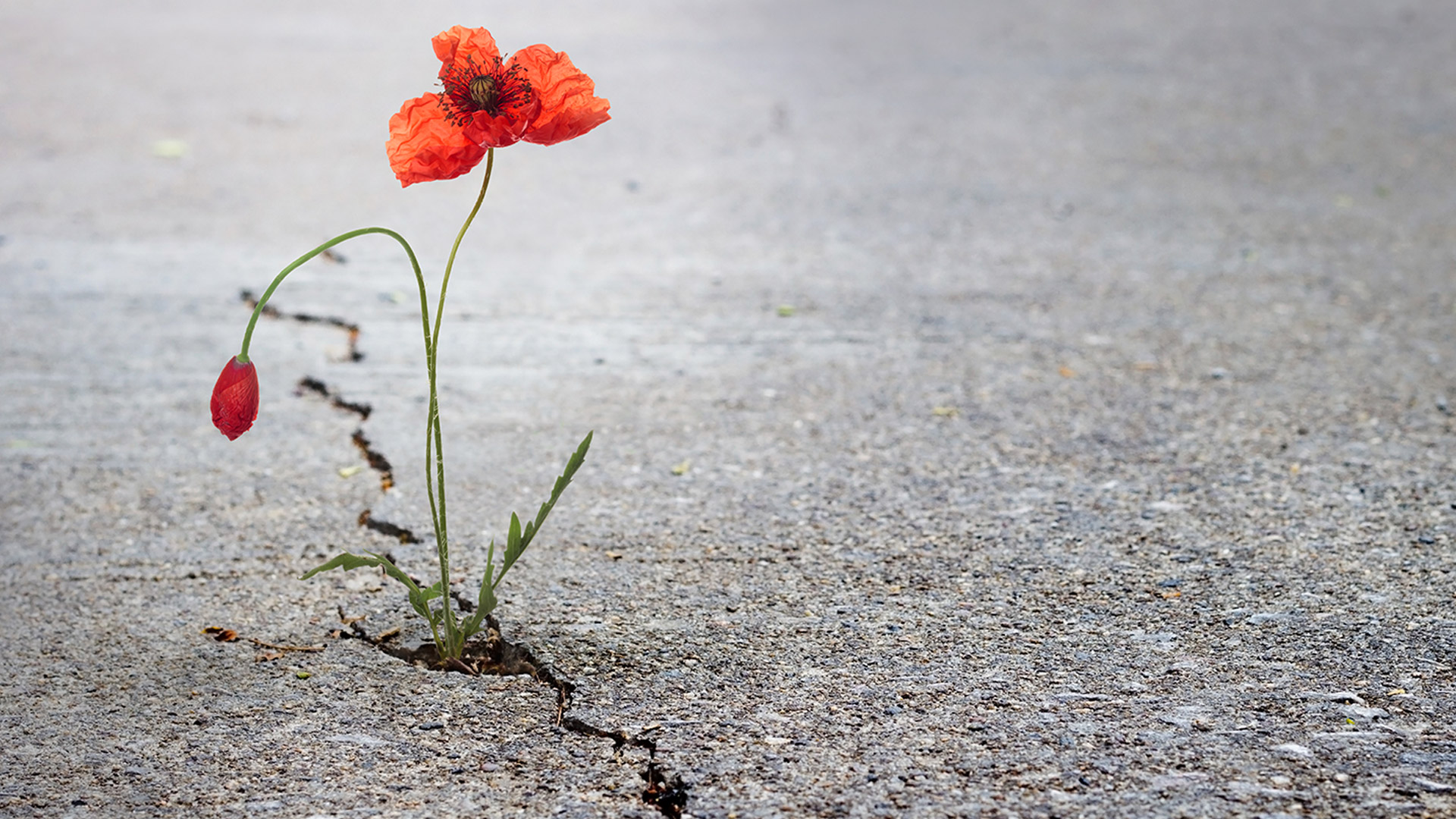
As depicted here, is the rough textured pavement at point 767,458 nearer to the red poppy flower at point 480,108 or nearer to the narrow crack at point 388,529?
the narrow crack at point 388,529

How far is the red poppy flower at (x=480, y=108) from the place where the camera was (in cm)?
199

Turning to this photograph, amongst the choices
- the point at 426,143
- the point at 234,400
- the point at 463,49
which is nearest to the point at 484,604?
the point at 234,400

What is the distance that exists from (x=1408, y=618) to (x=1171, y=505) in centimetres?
63

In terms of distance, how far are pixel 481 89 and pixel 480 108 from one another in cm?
3

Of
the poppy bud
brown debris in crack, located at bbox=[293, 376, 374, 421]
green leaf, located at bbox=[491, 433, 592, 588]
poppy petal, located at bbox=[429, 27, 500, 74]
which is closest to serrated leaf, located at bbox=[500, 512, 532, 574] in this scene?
green leaf, located at bbox=[491, 433, 592, 588]

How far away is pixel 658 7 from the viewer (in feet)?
32.7

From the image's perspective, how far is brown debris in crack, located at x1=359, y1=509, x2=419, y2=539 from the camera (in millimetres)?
2881

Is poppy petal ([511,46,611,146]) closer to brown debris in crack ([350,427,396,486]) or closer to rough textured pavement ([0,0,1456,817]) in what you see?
rough textured pavement ([0,0,1456,817])

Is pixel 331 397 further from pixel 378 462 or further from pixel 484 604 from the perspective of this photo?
pixel 484 604

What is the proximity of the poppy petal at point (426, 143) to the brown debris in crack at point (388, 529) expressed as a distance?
111 centimetres

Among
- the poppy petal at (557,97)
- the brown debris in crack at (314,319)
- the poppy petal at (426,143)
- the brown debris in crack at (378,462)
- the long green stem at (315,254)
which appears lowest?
the brown debris in crack at (378,462)

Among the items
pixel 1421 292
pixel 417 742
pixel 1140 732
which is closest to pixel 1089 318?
pixel 1421 292

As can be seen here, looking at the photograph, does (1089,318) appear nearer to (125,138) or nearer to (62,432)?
(62,432)

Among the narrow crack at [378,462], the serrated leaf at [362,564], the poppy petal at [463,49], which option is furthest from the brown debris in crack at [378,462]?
the poppy petal at [463,49]
